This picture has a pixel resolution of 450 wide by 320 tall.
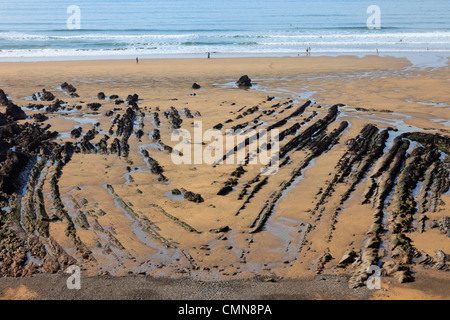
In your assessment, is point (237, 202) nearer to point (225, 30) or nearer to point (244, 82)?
point (244, 82)

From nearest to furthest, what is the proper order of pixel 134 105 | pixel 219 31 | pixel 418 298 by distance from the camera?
1. pixel 418 298
2. pixel 134 105
3. pixel 219 31

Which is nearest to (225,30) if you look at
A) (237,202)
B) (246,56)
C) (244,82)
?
(246,56)

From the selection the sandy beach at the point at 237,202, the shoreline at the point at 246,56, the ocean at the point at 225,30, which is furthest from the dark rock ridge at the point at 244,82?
the ocean at the point at 225,30

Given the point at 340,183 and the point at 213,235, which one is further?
the point at 340,183

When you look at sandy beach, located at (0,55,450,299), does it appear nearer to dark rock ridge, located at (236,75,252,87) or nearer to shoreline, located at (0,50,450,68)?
dark rock ridge, located at (236,75,252,87)

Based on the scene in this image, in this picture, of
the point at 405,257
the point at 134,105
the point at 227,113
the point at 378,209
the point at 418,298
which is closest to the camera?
the point at 418,298
